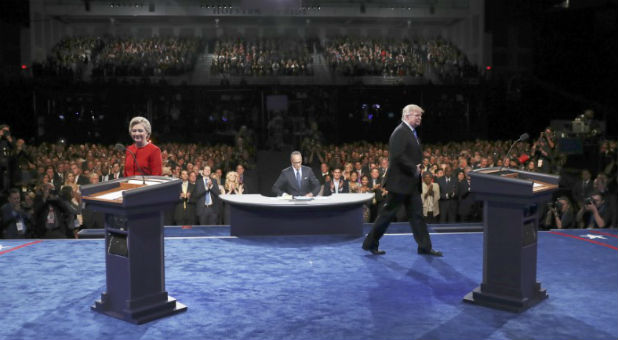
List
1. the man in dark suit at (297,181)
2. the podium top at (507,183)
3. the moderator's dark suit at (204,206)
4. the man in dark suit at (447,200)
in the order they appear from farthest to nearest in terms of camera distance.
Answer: the man in dark suit at (447,200)
the moderator's dark suit at (204,206)
the man in dark suit at (297,181)
the podium top at (507,183)

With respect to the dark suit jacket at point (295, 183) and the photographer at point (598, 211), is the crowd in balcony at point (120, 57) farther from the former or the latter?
the photographer at point (598, 211)

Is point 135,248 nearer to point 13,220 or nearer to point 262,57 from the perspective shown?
point 13,220

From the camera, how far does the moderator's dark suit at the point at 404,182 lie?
5.96 m

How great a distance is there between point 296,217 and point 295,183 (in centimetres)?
80

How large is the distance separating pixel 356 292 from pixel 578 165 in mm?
10318

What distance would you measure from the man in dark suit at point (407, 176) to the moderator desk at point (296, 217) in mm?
1094

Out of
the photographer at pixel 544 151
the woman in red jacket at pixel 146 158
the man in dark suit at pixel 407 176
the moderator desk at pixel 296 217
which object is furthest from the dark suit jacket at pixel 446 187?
the woman in red jacket at pixel 146 158

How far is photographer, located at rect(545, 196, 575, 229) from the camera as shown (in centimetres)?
910

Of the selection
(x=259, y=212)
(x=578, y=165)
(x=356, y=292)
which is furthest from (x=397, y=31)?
(x=356, y=292)

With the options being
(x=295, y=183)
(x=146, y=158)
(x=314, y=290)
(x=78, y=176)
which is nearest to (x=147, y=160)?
(x=146, y=158)

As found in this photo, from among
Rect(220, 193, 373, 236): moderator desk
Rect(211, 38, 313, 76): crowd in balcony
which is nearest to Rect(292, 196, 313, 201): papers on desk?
Rect(220, 193, 373, 236): moderator desk

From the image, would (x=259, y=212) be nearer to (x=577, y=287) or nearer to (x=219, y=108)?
(x=577, y=287)

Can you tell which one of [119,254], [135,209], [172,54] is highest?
[172,54]

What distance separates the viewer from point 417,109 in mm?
5992
